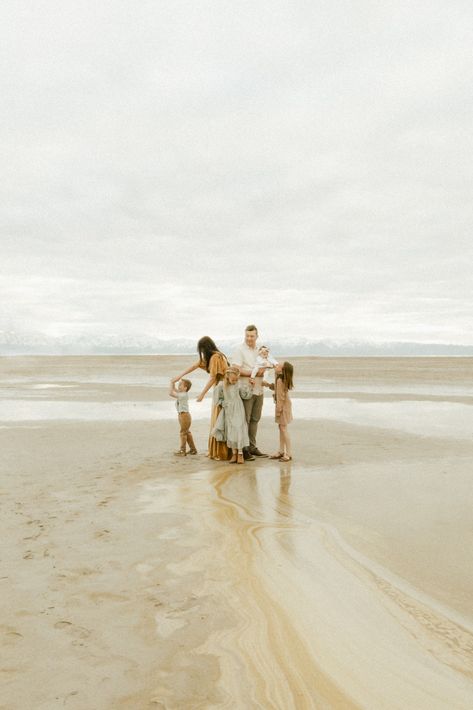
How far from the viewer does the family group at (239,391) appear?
9.55 m

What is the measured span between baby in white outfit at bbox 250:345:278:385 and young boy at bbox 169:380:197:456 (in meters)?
1.30

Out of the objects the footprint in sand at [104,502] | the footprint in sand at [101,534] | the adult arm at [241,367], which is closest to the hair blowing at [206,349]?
the adult arm at [241,367]

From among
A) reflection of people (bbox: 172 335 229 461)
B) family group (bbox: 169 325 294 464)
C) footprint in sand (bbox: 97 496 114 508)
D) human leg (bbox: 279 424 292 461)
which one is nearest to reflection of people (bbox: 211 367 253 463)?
family group (bbox: 169 325 294 464)

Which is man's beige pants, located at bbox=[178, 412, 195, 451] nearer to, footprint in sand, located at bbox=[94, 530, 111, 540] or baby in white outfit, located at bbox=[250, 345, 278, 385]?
baby in white outfit, located at bbox=[250, 345, 278, 385]

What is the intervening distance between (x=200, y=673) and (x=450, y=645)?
1.65 meters

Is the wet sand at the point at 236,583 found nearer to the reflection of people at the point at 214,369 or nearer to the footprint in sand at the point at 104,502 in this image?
the footprint in sand at the point at 104,502

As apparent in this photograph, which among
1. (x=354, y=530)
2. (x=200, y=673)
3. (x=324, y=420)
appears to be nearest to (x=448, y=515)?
(x=354, y=530)

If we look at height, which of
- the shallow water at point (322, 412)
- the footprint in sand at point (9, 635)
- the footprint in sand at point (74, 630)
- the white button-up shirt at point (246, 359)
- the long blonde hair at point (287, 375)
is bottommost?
the shallow water at point (322, 412)

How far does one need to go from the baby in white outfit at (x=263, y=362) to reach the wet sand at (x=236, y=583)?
167 cm

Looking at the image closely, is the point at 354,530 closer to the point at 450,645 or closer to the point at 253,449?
the point at 450,645

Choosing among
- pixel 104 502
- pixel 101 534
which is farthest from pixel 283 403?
pixel 101 534

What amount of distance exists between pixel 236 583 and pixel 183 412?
5915mm

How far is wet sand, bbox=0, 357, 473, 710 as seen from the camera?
3002 mm

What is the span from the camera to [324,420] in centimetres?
1600
